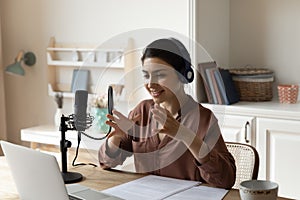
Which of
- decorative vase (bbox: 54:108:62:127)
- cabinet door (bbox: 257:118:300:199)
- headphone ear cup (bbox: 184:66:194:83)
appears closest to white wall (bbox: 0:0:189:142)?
decorative vase (bbox: 54:108:62:127)

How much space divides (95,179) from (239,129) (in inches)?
51.3

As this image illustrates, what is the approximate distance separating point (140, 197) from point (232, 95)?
60.4 inches

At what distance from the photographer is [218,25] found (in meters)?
3.11

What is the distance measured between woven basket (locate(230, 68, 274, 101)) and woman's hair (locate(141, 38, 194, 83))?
138 centimetres

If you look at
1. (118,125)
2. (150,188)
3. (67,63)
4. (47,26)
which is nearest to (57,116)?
(67,63)

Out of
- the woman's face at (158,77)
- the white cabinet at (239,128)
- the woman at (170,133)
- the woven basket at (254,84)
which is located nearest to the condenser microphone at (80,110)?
the woman at (170,133)

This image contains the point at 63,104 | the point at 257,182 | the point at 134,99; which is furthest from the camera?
the point at 63,104

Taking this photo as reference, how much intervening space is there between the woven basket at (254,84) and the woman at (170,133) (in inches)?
48.1

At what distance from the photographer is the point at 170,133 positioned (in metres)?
1.48

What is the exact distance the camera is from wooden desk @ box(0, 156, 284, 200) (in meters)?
1.60

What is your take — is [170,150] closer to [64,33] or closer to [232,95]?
[232,95]

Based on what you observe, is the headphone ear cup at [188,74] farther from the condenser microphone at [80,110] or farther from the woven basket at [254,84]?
the woven basket at [254,84]

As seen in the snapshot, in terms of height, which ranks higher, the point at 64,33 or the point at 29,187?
the point at 64,33

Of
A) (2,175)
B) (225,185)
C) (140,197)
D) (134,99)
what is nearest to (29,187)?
(140,197)
